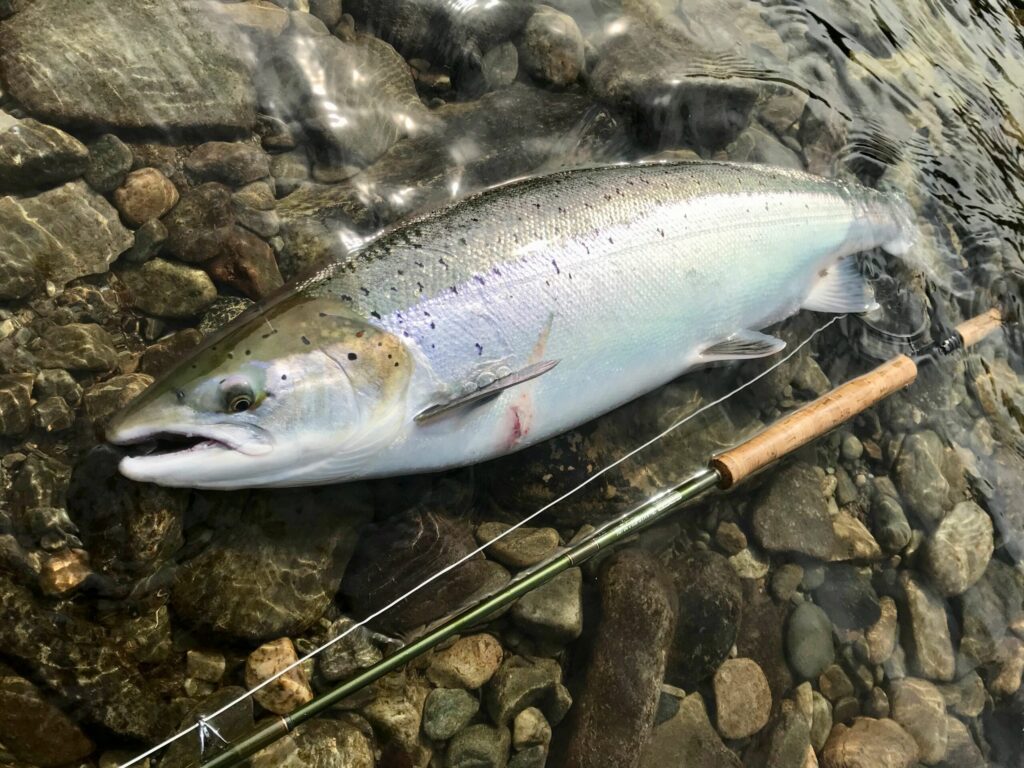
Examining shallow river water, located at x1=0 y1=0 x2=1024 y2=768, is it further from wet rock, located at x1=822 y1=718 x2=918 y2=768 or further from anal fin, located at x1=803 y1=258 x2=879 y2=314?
A: anal fin, located at x1=803 y1=258 x2=879 y2=314

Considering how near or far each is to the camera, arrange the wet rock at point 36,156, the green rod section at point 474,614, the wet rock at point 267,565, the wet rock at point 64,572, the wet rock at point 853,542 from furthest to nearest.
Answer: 1. the wet rock at point 853,542
2. the wet rock at point 36,156
3. the wet rock at point 267,565
4. the wet rock at point 64,572
5. the green rod section at point 474,614

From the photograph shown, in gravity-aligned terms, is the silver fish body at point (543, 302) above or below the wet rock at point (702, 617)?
above

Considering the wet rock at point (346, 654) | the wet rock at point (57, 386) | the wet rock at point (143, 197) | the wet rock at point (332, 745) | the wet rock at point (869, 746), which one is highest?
the wet rock at point (143, 197)

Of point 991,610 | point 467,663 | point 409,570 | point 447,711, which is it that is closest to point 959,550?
point 991,610

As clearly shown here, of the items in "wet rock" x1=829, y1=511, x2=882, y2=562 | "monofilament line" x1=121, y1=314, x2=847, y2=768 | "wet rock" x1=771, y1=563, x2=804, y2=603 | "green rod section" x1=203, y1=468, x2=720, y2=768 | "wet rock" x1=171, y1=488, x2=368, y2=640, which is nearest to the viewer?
"green rod section" x1=203, y1=468, x2=720, y2=768


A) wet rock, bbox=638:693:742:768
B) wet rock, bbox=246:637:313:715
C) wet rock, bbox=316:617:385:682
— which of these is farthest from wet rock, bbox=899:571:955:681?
wet rock, bbox=246:637:313:715

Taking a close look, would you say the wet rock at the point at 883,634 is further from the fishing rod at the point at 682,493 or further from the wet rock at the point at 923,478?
the fishing rod at the point at 682,493

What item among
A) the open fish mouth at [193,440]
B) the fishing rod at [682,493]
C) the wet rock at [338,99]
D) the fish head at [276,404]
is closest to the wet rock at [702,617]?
the fishing rod at [682,493]
